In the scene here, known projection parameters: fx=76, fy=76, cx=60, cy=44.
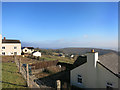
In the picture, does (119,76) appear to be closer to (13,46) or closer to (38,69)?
(38,69)

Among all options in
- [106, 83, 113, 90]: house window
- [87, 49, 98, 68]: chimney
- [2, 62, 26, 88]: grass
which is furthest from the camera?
[87, 49, 98, 68]: chimney

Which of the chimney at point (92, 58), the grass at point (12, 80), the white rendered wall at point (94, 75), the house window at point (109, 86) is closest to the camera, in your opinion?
the grass at point (12, 80)

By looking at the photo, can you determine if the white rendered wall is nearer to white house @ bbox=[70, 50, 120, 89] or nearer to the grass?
white house @ bbox=[70, 50, 120, 89]

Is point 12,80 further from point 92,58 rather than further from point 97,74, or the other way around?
point 97,74

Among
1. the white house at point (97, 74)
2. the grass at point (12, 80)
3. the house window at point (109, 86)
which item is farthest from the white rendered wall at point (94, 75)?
the grass at point (12, 80)

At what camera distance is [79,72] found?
8.75 meters

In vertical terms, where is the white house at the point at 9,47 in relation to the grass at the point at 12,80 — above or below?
above

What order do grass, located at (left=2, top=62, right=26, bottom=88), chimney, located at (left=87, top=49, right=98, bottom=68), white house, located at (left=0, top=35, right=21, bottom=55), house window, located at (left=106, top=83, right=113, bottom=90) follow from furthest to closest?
white house, located at (left=0, top=35, right=21, bottom=55) < chimney, located at (left=87, top=49, right=98, bottom=68) < house window, located at (left=106, top=83, right=113, bottom=90) < grass, located at (left=2, top=62, right=26, bottom=88)

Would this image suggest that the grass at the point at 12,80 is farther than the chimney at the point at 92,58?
No

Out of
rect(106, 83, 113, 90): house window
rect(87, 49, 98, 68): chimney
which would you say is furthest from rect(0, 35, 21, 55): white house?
rect(106, 83, 113, 90): house window

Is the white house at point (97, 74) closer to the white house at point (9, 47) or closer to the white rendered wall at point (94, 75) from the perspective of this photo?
the white rendered wall at point (94, 75)

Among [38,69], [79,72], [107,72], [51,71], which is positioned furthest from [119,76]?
[38,69]

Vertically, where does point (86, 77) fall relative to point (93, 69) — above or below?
below

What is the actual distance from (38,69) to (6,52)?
64.5 feet
